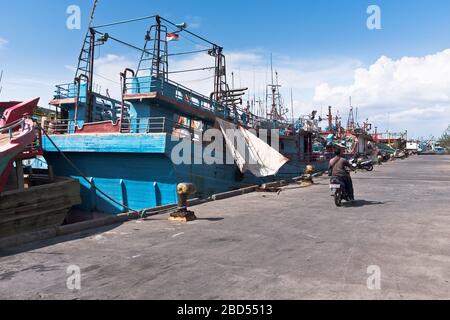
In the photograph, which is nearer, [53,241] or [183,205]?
[53,241]

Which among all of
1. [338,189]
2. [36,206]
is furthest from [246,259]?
[36,206]

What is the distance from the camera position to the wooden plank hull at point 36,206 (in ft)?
32.9

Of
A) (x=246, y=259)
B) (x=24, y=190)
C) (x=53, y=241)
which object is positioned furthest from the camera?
(x=24, y=190)

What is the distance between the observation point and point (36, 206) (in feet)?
35.7

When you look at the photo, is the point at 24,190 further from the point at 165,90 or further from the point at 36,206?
the point at 165,90

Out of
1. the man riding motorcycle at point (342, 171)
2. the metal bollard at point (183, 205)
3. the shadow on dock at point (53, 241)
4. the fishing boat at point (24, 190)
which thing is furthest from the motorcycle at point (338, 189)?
the fishing boat at point (24, 190)

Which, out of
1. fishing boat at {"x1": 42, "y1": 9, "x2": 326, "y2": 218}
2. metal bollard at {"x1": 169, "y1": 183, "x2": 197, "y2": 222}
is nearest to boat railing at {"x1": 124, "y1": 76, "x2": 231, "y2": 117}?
fishing boat at {"x1": 42, "y1": 9, "x2": 326, "y2": 218}

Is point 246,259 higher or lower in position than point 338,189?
lower

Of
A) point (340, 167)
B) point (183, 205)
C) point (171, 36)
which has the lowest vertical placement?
point (183, 205)

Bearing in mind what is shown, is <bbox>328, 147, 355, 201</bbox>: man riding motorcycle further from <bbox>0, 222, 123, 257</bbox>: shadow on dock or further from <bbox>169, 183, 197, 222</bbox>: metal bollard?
<bbox>0, 222, 123, 257</bbox>: shadow on dock

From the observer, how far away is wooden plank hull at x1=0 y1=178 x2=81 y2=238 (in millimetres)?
10031

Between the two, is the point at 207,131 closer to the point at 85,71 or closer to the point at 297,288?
the point at 85,71
